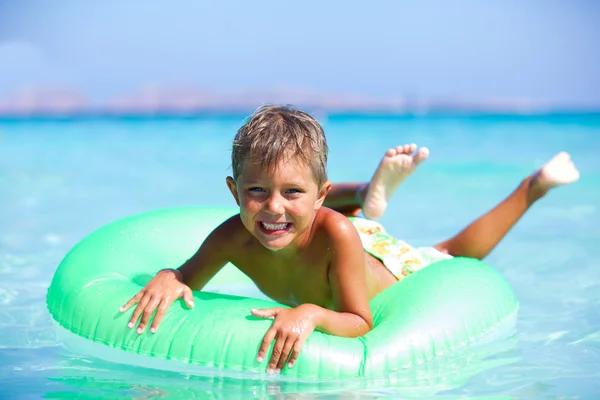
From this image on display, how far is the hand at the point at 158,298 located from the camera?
8.61 ft

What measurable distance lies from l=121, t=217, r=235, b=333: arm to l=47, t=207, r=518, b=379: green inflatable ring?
0.03 m

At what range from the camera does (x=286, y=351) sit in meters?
2.44

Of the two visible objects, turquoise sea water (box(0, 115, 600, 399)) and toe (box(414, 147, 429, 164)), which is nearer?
turquoise sea water (box(0, 115, 600, 399))

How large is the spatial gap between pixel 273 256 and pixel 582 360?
46.8 inches

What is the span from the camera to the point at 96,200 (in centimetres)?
745

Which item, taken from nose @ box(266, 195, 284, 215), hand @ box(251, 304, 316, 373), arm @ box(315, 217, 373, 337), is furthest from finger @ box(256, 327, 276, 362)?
nose @ box(266, 195, 284, 215)

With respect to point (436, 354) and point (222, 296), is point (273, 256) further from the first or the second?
point (436, 354)

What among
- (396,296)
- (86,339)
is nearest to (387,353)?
(396,296)

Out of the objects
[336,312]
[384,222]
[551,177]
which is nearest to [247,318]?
[336,312]

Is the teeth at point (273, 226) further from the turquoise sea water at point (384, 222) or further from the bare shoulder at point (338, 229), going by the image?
the turquoise sea water at point (384, 222)

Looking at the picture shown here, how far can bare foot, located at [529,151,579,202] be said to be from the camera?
142 inches

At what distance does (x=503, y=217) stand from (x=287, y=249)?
1.26 meters

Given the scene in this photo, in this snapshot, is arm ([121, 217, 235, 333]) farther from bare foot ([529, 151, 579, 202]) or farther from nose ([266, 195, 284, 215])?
bare foot ([529, 151, 579, 202])

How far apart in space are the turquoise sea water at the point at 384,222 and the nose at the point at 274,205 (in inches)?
21.2
